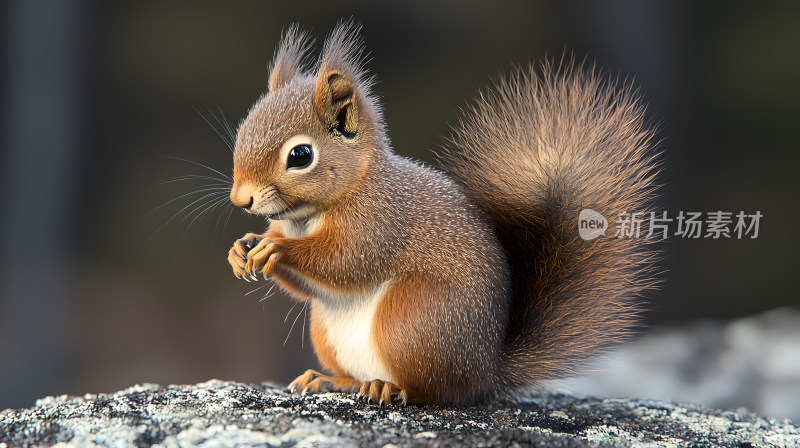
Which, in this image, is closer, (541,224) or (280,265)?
(280,265)

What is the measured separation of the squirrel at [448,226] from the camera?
124 cm

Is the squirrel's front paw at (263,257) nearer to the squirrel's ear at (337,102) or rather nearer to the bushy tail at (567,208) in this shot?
the squirrel's ear at (337,102)

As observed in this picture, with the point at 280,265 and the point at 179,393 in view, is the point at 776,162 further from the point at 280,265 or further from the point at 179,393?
the point at 179,393

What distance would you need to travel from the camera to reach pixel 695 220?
6.96ft

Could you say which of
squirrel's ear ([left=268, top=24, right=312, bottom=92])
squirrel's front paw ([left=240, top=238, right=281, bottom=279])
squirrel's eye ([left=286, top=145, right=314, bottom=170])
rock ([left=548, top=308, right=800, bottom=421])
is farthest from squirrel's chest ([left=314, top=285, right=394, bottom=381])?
rock ([left=548, top=308, right=800, bottom=421])

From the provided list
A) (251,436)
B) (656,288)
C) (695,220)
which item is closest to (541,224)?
(656,288)

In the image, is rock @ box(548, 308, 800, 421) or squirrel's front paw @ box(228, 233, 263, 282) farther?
rock @ box(548, 308, 800, 421)

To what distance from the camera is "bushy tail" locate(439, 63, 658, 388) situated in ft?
4.63

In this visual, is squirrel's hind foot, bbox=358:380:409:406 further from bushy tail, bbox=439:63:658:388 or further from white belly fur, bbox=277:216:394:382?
bushy tail, bbox=439:63:658:388

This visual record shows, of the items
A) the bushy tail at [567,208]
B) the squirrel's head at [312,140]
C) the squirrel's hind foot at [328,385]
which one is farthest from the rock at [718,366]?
the squirrel's head at [312,140]

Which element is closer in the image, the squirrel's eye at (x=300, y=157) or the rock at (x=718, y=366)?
the squirrel's eye at (x=300, y=157)

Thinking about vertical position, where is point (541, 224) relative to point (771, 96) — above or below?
below

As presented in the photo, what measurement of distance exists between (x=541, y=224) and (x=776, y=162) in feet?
5.70

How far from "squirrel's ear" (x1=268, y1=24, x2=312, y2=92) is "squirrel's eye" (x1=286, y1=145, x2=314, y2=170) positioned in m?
0.29
